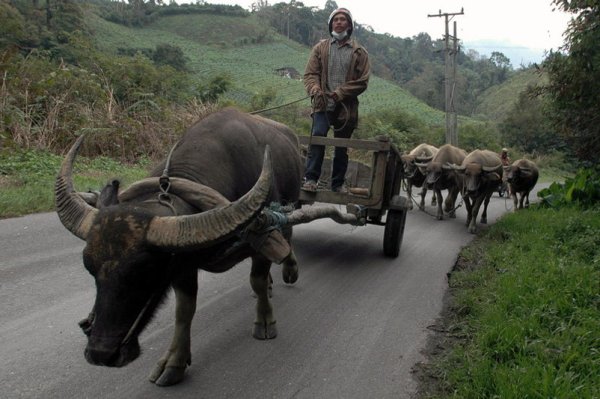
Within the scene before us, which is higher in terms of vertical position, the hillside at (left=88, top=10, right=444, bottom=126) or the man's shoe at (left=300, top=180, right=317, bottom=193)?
the hillside at (left=88, top=10, right=444, bottom=126)

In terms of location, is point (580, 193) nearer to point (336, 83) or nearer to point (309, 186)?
point (336, 83)

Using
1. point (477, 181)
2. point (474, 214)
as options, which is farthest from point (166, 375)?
point (477, 181)

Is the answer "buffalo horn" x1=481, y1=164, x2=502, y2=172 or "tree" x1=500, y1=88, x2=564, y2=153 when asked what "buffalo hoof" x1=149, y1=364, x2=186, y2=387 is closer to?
"buffalo horn" x1=481, y1=164, x2=502, y2=172

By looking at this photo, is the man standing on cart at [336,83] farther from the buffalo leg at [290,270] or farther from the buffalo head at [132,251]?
the buffalo head at [132,251]

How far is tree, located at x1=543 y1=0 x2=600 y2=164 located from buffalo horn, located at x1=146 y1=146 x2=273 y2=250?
721 centimetres

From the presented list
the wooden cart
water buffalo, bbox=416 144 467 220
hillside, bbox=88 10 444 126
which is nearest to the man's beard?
the wooden cart

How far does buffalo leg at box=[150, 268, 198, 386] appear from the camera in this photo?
3177 mm

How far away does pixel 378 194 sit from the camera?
6250mm

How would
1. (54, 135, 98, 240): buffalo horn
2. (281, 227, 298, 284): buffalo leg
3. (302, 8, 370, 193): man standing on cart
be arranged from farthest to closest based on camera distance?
(302, 8, 370, 193): man standing on cart < (281, 227, 298, 284): buffalo leg < (54, 135, 98, 240): buffalo horn

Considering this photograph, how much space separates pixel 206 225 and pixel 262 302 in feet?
5.74

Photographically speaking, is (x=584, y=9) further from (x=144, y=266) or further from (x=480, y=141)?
(x=480, y=141)

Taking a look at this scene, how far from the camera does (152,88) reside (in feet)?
55.5

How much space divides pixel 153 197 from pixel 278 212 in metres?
0.90

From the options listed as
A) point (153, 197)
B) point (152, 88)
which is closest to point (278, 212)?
point (153, 197)
